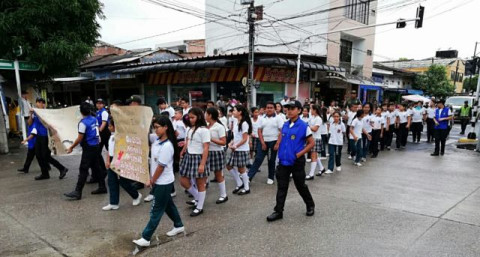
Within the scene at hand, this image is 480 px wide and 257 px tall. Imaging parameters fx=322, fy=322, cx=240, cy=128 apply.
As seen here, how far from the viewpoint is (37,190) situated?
6.08 meters

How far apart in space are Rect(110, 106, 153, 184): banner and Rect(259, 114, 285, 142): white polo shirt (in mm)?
2907

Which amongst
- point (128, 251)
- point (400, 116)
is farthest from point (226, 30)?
point (128, 251)

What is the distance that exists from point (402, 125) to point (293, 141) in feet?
30.7

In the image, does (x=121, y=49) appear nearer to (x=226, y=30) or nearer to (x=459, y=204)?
(x=226, y=30)

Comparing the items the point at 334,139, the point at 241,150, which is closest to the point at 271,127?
the point at 241,150

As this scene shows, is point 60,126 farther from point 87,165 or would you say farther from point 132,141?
point 132,141

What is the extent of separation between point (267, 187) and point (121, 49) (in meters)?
30.6

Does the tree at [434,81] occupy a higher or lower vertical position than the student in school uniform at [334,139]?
higher

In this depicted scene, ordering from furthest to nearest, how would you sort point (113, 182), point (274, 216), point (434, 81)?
point (434, 81), point (113, 182), point (274, 216)

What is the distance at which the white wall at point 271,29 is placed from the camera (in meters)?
21.4

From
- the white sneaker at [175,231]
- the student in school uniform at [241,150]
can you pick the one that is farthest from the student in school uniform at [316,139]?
the white sneaker at [175,231]

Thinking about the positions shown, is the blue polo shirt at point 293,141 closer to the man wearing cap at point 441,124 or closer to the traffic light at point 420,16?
the man wearing cap at point 441,124

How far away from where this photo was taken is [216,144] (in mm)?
5020

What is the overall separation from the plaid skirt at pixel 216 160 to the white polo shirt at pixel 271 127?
1619 mm
